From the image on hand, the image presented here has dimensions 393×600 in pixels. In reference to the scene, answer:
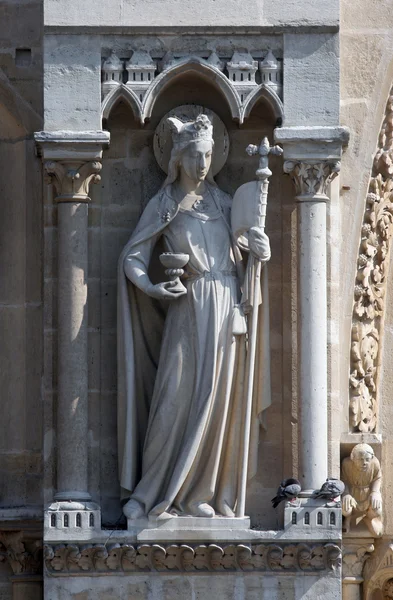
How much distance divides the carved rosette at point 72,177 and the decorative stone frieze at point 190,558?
203 centimetres

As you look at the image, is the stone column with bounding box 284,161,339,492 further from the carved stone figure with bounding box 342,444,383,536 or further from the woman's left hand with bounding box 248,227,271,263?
the carved stone figure with bounding box 342,444,383,536

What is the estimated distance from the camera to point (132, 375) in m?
15.0

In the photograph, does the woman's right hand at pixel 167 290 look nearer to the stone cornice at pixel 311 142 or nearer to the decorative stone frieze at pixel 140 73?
the stone cornice at pixel 311 142

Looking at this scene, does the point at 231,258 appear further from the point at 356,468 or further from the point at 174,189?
the point at 356,468

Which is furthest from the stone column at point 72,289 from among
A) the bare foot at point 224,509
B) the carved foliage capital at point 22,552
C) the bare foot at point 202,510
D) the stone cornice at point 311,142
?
the stone cornice at point 311,142

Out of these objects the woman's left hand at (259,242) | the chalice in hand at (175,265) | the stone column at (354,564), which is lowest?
the stone column at (354,564)

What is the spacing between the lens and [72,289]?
15.0m

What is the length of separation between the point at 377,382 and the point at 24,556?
2.39m

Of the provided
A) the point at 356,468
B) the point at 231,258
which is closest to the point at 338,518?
the point at 356,468

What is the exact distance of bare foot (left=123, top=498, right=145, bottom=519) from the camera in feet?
48.7

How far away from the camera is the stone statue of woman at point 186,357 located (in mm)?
14859

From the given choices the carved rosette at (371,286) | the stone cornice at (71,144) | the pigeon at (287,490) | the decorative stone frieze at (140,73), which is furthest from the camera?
the carved rosette at (371,286)

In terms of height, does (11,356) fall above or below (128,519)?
above

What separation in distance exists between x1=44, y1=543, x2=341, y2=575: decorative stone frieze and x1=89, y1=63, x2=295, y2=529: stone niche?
0.29 meters
